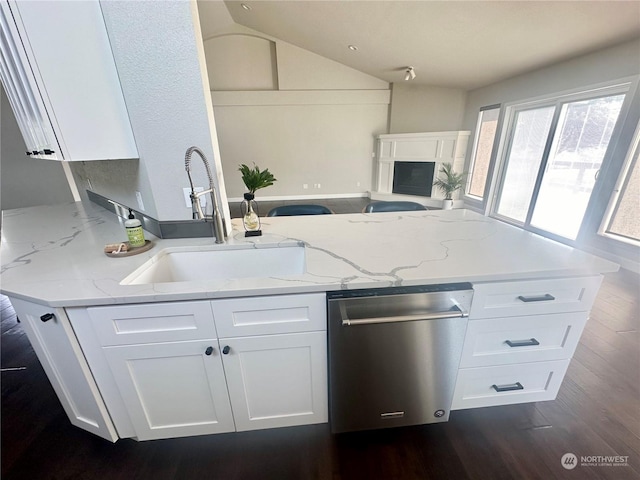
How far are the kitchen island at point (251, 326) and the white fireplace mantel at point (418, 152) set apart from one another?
199 inches

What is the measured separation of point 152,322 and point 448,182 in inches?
228

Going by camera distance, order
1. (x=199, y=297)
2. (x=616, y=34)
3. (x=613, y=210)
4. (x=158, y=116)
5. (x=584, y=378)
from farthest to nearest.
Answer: (x=613, y=210) < (x=616, y=34) < (x=584, y=378) < (x=158, y=116) < (x=199, y=297)

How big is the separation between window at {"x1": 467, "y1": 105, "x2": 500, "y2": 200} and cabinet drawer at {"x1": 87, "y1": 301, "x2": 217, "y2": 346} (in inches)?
229

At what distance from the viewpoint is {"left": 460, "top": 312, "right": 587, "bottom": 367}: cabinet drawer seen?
1.19 metres

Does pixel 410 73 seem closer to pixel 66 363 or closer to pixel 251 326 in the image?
pixel 251 326

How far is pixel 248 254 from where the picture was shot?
1.49m

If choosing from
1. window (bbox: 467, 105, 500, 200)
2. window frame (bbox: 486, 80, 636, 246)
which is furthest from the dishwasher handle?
window (bbox: 467, 105, 500, 200)

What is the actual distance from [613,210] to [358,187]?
4.91 meters

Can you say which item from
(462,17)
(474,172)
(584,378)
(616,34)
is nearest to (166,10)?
(584,378)

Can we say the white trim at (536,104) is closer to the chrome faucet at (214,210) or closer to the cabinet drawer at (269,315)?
the cabinet drawer at (269,315)

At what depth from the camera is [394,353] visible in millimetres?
1147

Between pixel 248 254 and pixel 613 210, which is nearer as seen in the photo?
pixel 248 254

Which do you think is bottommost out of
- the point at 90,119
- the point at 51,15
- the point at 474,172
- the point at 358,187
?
the point at 358,187

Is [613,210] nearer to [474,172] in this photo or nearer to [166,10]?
[474,172]
